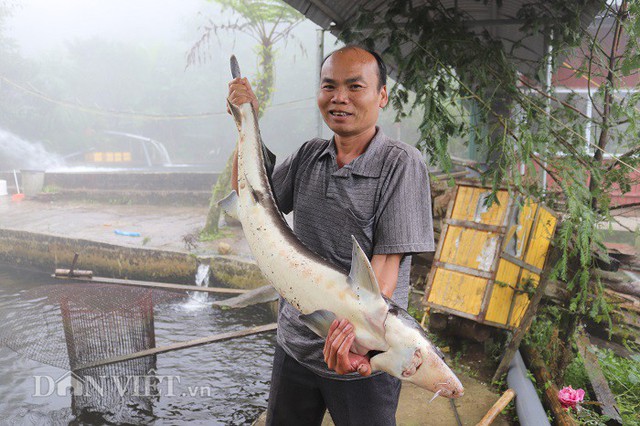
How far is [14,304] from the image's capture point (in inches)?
430

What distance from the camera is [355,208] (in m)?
1.62

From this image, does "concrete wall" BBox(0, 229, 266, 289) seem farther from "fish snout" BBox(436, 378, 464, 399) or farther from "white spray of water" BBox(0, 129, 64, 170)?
"white spray of water" BBox(0, 129, 64, 170)

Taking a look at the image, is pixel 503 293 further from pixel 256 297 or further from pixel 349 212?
pixel 256 297

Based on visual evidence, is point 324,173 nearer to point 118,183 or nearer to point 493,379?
point 493,379

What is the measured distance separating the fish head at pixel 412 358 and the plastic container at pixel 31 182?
21.6 metres

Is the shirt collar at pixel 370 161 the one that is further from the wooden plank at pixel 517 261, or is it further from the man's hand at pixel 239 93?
the wooden plank at pixel 517 261

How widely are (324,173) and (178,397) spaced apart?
6.22 metres

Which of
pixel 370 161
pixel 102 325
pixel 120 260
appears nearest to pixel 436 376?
pixel 370 161

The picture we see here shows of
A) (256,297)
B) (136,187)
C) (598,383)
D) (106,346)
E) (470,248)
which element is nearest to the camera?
(598,383)

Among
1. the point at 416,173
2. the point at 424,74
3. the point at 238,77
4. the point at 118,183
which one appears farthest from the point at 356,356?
the point at 118,183

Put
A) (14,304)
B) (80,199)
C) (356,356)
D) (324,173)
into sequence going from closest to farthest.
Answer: (356,356) < (324,173) < (14,304) < (80,199)

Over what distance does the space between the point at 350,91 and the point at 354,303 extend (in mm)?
693

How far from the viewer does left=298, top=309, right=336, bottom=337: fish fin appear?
1366 mm

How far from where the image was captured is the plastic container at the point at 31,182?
19353 mm
